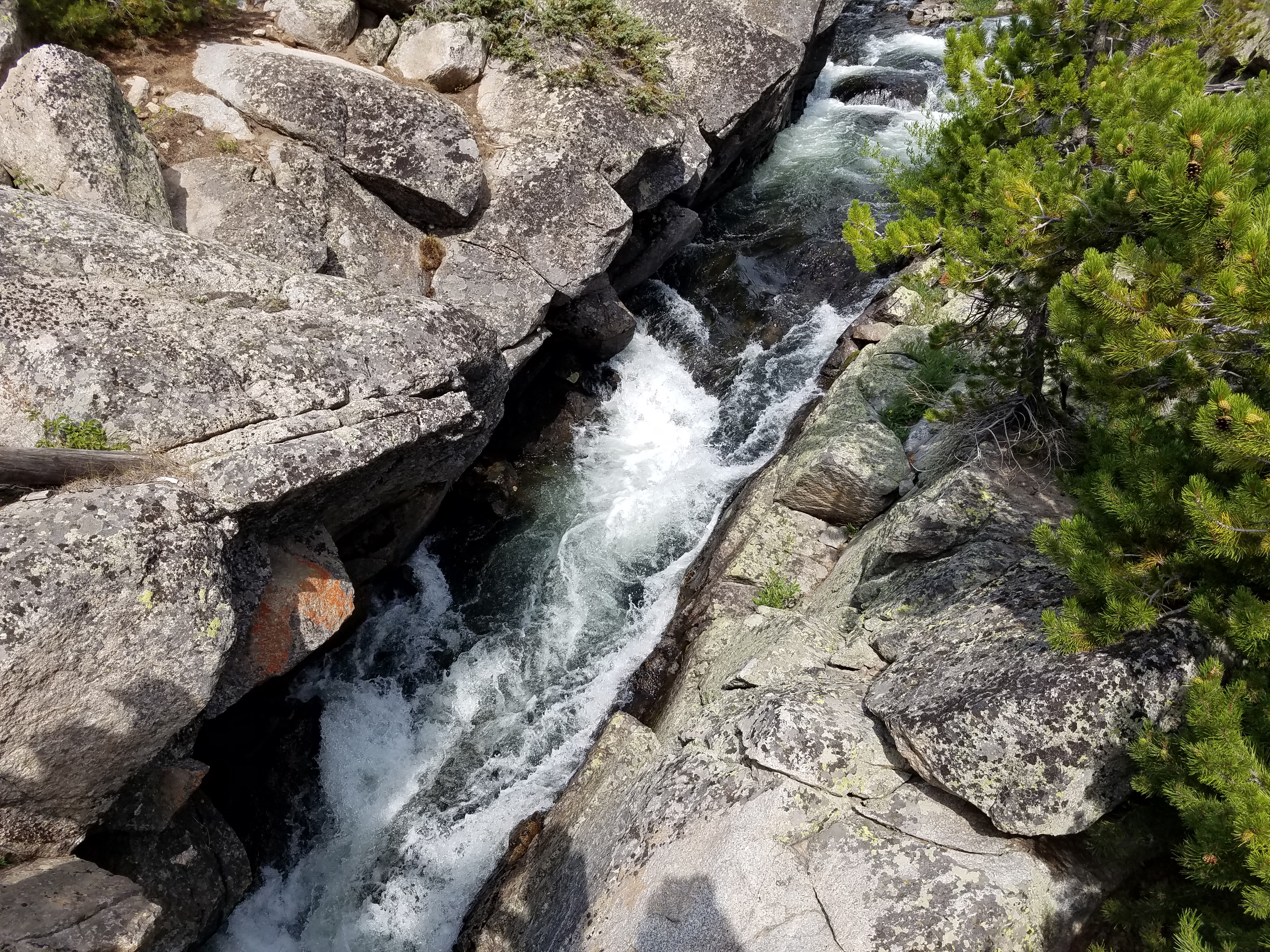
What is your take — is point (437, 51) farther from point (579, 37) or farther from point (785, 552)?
point (785, 552)

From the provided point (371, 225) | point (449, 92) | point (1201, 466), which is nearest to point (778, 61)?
point (449, 92)

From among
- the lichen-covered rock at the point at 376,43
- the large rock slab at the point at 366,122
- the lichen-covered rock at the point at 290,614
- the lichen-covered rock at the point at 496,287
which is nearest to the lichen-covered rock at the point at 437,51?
the lichen-covered rock at the point at 376,43

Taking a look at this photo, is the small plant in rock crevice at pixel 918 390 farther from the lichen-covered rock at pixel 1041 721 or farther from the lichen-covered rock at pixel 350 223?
the lichen-covered rock at pixel 350 223

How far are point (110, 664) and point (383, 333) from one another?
15.6ft

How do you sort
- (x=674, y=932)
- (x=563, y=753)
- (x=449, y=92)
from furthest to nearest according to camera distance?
(x=449, y=92)
(x=563, y=753)
(x=674, y=932)

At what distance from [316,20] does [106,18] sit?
130 inches

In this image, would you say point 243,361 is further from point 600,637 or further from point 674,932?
point 674,932

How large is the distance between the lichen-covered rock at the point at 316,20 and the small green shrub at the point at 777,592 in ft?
41.2

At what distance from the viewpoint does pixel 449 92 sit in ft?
46.5

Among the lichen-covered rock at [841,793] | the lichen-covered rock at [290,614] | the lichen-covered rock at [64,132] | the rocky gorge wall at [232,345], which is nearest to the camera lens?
the rocky gorge wall at [232,345]

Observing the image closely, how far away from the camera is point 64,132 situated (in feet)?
31.0

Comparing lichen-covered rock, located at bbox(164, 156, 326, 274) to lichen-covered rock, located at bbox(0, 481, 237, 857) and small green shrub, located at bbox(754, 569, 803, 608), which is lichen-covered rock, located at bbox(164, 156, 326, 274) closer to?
lichen-covered rock, located at bbox(0, 481, 237, 857)

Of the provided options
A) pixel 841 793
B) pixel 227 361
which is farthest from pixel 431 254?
pixel 841 793

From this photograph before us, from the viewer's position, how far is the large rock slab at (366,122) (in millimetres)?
11898
